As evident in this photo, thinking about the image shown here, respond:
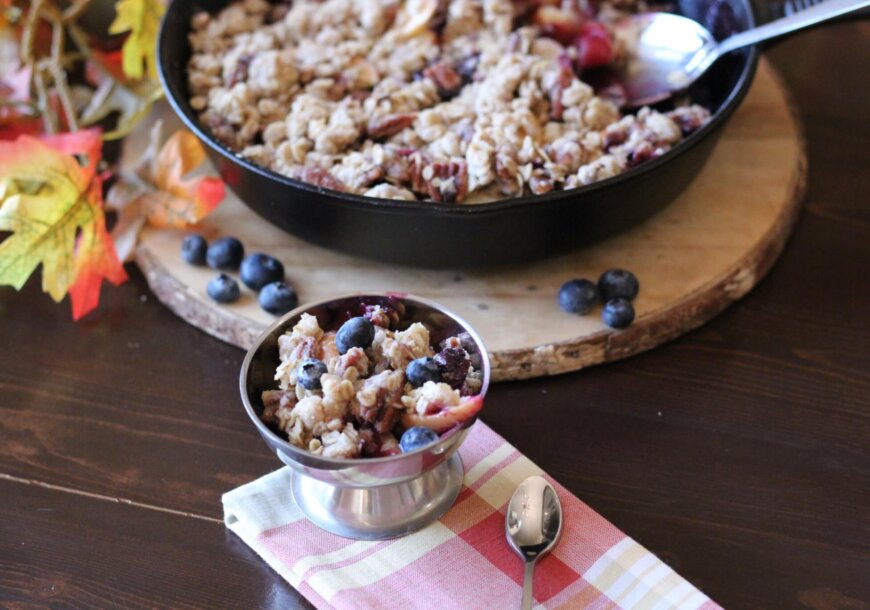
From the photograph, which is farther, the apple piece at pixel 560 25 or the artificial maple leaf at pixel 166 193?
the apple piece at pixel 560 25

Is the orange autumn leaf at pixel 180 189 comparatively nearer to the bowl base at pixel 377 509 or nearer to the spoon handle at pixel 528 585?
the bowl base at pixel 377 509

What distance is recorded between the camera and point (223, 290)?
124cm

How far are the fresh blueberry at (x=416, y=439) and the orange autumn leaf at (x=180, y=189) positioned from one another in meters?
0.60

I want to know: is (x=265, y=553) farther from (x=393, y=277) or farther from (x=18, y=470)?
(x=393, y=277)

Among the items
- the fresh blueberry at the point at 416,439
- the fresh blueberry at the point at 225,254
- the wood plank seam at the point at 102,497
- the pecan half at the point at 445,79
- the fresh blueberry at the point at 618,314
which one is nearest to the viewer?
the fresh blueberry at the point at 416,439

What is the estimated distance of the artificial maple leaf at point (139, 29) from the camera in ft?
4.82

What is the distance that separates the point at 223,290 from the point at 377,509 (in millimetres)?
405

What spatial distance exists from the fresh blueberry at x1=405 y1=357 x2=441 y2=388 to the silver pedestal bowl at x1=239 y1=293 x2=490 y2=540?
0.05m

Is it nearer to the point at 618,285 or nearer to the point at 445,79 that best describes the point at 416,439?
the point at 618,285

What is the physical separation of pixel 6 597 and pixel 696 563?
0.69 metres

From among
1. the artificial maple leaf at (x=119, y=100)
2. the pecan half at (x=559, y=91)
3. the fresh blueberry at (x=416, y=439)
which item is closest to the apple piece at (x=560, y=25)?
the pecan half at (x=559, y=91)

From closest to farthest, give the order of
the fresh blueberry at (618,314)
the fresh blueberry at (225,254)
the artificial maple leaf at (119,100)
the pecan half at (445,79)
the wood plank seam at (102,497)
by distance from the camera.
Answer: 1. the wood plank seam at (102,497)
2. the fresh blueberry at (618,314)
3. the fresh blueberry at (225,254)
4. the pecan half at (445,79)
5. the artificial maple leaf at (119,100)

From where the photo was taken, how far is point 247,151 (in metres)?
1.30

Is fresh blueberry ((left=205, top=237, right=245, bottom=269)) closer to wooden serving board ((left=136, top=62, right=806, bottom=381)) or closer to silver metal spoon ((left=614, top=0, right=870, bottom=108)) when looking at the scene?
wooden serving board ((left=136, top=62, right=806, bottom=381))
